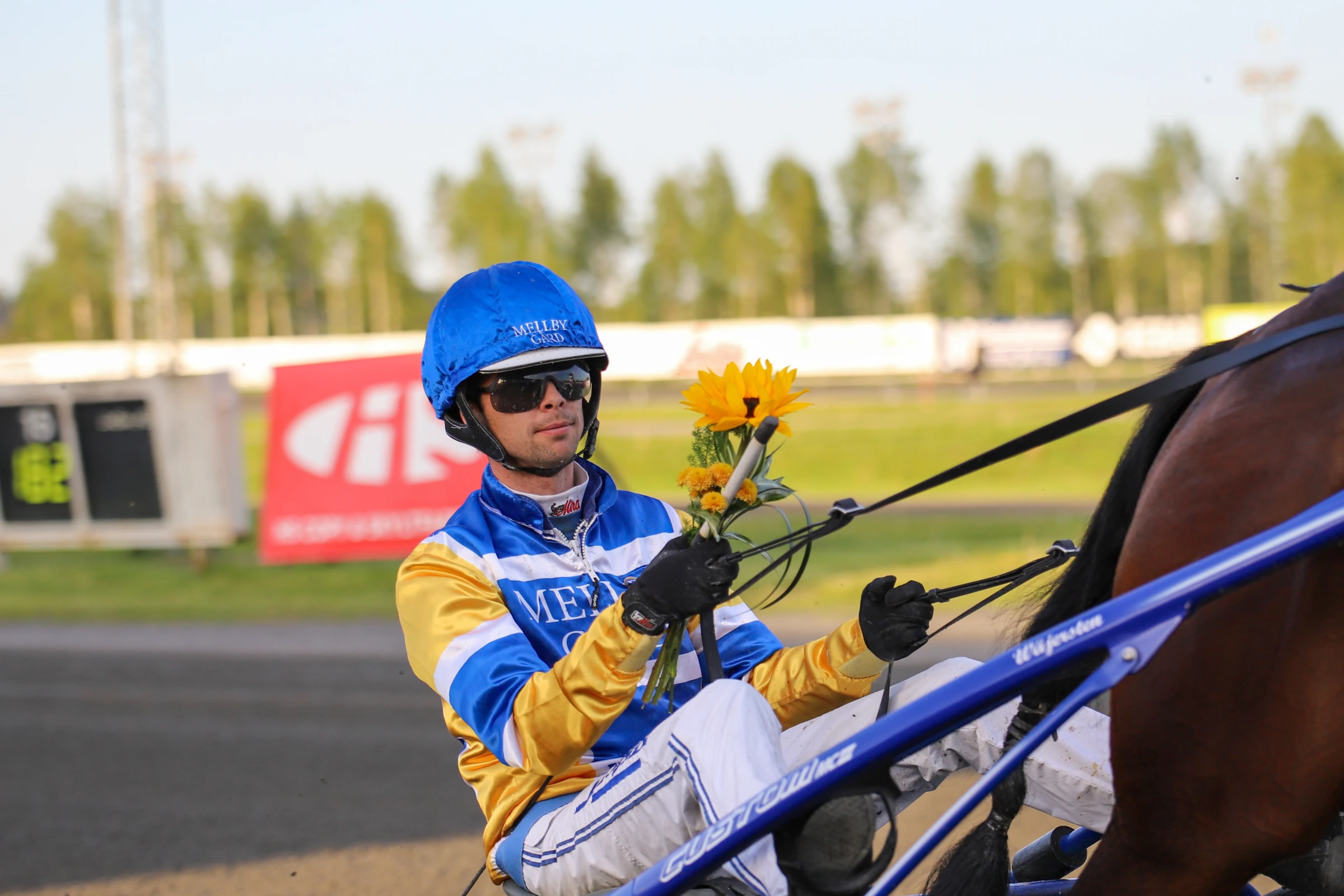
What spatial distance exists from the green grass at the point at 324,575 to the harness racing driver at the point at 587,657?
4.75 meters

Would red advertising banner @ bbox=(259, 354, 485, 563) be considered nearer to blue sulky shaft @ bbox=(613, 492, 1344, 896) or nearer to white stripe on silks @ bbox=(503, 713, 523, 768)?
white stripe on silks @ bbox=(503, 713, 523, 768)

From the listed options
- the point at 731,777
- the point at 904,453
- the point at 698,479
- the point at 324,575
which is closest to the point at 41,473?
the point at 324,575

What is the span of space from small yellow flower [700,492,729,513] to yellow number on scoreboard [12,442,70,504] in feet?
26.8

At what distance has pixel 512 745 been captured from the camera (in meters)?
1.96

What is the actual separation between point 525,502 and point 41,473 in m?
7.99

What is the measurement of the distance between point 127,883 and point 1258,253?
5401 centimetres

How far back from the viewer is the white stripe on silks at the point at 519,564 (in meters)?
2.20

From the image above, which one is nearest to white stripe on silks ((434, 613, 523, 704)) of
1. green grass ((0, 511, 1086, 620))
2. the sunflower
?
the sunflower

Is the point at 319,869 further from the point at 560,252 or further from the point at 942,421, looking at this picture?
the point at 560,252

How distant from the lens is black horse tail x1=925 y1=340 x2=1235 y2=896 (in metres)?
2.05

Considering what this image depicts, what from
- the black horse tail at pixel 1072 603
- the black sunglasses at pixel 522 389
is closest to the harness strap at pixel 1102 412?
the black horse tail at pixel 1072 603

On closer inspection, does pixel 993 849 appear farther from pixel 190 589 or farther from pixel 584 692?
pixel 190 589

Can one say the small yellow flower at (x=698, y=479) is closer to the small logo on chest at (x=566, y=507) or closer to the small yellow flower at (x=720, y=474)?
the small yellow flower at (x=720, y=474)

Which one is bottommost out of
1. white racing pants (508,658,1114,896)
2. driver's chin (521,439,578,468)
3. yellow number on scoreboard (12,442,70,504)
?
yellow number on scoreboard (12,442,70,504)
